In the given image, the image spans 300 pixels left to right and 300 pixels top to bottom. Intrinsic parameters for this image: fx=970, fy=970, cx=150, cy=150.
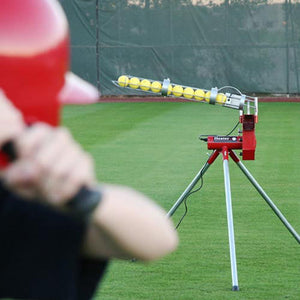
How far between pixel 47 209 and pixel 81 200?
125 mm

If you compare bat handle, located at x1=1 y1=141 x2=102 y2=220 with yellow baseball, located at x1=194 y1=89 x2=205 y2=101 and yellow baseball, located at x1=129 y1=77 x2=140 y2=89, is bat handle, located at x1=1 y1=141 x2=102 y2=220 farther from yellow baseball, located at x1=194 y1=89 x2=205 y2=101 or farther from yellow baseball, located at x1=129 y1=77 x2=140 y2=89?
yellow baseball, located at x1=194 y1=89 x2=205 y2=101

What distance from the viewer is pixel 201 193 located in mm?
11078

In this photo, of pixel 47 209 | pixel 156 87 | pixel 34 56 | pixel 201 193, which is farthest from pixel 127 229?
pixel 201 193

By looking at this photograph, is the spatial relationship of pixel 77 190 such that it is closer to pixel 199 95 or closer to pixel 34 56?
pixel 34 56

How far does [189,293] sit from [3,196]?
536 cm

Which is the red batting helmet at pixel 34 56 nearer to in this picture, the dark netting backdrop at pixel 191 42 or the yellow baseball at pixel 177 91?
the yellow baseball at pixel 177 91

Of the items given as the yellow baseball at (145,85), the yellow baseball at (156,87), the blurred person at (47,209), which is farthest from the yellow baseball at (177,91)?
the blurred person at (47,209)

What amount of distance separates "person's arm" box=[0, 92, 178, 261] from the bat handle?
10mm

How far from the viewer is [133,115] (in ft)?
70.7

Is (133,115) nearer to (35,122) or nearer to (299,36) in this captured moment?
(299,36)

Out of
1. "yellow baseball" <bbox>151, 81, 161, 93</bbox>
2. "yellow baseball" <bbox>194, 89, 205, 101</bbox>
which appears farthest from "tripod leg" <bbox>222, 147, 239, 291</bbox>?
"yellow baseball" <bbox>151, 81, 161, 93</bbox>

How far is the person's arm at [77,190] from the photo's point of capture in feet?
4.75

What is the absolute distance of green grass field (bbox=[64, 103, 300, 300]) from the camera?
7.14m

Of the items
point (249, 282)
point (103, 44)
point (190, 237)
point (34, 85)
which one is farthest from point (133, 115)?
point (34, 85)
